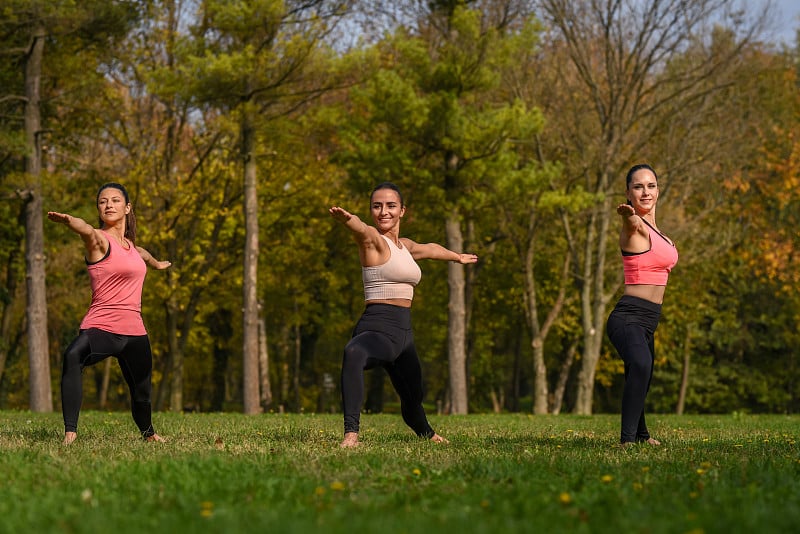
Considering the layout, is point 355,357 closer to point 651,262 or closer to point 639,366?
point 639,366

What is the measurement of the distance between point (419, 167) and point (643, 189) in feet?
40.9

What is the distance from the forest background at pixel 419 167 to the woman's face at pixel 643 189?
1123 centimetres

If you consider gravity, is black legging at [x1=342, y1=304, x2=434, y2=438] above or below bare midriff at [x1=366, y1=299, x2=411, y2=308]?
below

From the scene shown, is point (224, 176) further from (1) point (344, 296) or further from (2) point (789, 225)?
(2) point (789, 225)

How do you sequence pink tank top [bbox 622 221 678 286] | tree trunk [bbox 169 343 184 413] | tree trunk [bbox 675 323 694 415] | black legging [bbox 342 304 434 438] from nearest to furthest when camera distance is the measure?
black legging [bbox 342 304 434 438] → pink tank top [bbox 622 221 678 286] → tree trunk [bbox 169 343 184 413] → tree trunk [bbox 675 323 694 415]

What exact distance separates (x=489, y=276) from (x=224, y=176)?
10122 millimetres

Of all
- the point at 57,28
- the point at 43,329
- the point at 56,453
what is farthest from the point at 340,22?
the point at 56,453

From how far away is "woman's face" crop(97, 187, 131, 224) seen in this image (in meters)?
8.69

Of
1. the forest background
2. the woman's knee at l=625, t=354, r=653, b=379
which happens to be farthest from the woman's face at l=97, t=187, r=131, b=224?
the forest background

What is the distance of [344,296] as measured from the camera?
112 feet

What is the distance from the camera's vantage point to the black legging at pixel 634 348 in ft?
27.0

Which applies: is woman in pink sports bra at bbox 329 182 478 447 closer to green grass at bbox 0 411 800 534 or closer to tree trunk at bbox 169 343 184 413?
green grass at bbox 0 411 800 534

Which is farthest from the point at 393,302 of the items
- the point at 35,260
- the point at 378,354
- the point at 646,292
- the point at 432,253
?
the point at 35,260

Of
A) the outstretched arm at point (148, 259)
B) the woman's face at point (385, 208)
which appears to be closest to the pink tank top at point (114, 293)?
the outstretched arm at point (148, 259)
